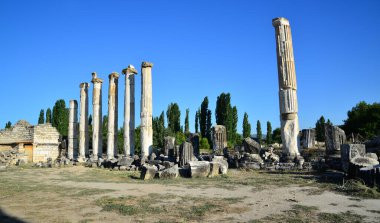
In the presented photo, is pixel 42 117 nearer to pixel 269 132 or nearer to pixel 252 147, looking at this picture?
pixel 269 132

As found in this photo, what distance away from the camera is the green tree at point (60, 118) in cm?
4519

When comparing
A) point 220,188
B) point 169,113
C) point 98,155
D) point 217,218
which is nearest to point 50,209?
point 217,218

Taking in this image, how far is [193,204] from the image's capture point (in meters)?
7.73

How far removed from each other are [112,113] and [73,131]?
629 centimetres

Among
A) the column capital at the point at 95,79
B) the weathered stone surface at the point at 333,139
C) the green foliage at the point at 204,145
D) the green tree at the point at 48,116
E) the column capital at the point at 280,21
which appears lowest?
the green foliage at the point at 204,145

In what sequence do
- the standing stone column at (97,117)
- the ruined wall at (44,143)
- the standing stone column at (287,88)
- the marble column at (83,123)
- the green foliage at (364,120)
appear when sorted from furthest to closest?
the green foliage at (364,120)
the ruined wall at (44,143)
the marble column at (83,123)
the standing stone column at (97,117)
the standing stone column at (287,88)

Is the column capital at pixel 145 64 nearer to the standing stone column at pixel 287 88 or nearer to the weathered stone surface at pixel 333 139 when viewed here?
the standing stone column at pixel 287 88

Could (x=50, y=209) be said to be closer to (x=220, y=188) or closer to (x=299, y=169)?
(x=220, y=188)

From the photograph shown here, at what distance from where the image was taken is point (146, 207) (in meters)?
7.43

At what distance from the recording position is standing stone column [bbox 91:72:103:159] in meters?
25.6

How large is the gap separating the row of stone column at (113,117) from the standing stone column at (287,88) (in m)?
8.58

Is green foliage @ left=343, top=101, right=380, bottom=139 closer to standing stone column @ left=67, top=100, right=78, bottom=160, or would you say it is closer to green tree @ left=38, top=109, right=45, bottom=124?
standing stone column @ left=67, top=100, right=78, bottom=160

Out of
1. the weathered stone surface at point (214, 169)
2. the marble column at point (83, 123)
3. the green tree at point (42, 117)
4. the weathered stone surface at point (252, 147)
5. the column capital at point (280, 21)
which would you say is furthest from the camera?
the green tree at point (42, 117)

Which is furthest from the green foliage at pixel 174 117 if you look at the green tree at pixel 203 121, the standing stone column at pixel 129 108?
the standing stone column at pixel 129 108
